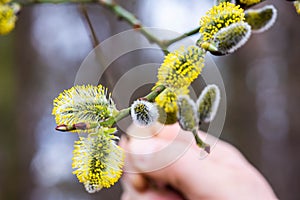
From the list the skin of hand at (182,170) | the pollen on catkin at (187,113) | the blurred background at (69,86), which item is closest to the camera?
the pollen on catkin at (187,113)

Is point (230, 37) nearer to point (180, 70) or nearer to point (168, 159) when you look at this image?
point (180, 70)

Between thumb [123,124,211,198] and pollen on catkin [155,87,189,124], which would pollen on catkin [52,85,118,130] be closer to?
pollen on catkin [155,87,189,124]

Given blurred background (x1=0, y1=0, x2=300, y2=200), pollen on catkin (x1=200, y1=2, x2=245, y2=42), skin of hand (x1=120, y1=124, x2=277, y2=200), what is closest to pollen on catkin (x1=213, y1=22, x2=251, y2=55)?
pollen on catkin (x1=200, y1=2, x2=245, y2=42)

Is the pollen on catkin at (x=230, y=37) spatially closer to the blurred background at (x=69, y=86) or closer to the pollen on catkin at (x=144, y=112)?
the pollen on catkin at (x=144, y=112)

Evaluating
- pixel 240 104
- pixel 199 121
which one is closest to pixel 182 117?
pixel 199 121

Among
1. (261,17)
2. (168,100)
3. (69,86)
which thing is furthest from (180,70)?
(69,86)

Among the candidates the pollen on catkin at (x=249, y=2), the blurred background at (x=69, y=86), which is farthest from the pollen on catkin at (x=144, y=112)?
the blurred background at (x=69, y=86)
